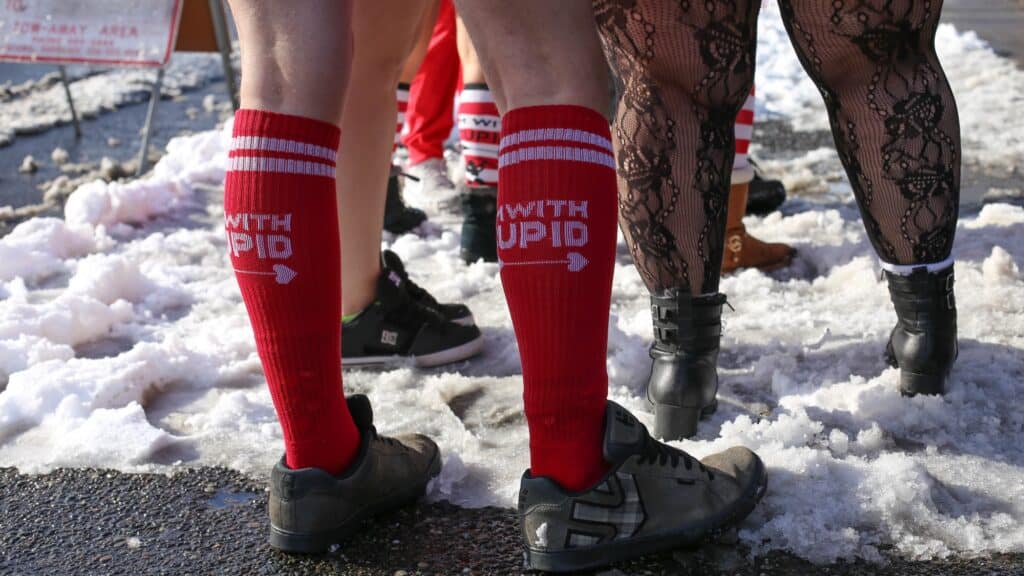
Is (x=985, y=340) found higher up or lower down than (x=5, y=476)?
higher up

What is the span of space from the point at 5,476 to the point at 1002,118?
4227 millimetres

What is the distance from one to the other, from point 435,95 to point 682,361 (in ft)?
8.10

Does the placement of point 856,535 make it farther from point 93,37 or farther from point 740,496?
point 93,37

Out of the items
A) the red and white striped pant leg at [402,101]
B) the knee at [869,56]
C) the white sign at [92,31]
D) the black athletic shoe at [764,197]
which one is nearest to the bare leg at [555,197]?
the knee at [869,56]

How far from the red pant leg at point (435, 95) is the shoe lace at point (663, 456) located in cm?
269

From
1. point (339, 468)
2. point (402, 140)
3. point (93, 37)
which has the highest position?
point (93, 37)

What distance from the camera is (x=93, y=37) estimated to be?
4.14 meters

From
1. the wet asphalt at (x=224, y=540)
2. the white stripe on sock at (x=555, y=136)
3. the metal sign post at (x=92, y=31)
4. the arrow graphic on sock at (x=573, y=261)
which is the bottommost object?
the wet asphalt at (x=224, y=540)

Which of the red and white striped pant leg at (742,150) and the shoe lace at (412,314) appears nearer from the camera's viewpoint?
the shoe lace at (412,314)

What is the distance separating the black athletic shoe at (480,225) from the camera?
299 cm

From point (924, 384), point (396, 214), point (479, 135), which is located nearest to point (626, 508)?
point (924, 384)

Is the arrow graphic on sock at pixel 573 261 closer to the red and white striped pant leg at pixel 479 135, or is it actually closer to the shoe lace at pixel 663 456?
the shoe lace at pixel 663 456

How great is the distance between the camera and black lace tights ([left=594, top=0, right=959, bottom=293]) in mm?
1721

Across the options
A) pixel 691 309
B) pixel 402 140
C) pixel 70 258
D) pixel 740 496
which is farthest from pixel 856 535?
pixel 402 140
